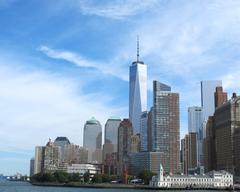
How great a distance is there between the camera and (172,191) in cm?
19975

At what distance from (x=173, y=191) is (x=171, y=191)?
1100 millimetres

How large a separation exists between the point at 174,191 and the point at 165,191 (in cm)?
415

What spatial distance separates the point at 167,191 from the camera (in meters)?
200

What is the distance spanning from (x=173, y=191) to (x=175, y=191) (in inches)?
40.2

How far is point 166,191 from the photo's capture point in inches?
7835

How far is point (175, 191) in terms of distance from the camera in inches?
7815

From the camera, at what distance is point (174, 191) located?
652 feet

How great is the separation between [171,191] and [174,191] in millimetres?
1648

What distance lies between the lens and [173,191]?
19912 cm

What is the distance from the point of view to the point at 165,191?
198 metres

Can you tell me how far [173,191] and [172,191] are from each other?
0.74 metres

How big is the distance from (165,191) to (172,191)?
3.85 metres
